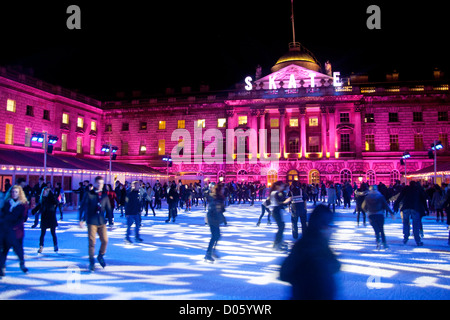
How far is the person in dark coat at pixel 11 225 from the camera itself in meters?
6.66

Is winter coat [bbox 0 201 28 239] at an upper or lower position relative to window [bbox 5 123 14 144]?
lower

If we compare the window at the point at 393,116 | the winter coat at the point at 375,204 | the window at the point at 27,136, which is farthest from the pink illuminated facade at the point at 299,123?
the winter coat at the point at 375,204

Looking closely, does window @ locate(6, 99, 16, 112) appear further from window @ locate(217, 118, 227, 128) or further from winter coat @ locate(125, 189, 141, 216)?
winter coat @ locate(125, 189, 141, 216)

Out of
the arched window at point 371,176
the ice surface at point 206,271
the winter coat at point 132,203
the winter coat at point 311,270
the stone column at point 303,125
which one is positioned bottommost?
the ice surface at point 206,271

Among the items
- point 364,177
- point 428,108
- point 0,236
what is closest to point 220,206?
point 0,236

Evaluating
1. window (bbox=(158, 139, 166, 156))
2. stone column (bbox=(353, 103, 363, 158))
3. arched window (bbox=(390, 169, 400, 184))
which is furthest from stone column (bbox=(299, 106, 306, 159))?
window (bbox=(158, 139, 166, 156))

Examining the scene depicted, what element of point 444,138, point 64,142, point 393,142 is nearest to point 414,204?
point 393,142

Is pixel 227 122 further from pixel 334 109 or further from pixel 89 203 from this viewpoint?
pixel 89 203

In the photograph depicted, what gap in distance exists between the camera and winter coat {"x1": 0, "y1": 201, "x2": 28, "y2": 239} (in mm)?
6645

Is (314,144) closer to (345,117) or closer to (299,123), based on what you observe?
(299,123)

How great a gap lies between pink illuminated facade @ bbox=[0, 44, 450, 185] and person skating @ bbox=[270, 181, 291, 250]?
34511mm

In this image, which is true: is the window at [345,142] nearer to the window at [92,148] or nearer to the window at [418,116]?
the window at [418,116]

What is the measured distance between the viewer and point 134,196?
34.2ft

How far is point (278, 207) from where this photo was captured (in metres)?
9.62
